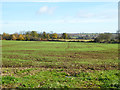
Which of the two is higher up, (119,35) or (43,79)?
(119,35)

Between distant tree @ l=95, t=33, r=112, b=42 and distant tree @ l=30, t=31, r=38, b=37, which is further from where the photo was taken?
distant tree @ l=30, t=31, r=38, b=37

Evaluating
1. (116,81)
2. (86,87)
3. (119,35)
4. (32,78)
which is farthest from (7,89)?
(119,35)

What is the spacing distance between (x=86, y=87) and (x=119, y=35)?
211 ft

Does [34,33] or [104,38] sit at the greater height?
[34,33]

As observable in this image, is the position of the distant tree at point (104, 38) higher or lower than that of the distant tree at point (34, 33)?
lower

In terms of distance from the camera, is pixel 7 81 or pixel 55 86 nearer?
pixel 55 86

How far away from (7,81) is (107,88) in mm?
6333

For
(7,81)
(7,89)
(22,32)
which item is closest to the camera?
(7,89)

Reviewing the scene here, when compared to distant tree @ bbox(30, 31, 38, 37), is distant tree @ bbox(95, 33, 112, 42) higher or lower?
lower

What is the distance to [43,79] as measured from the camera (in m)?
10.2

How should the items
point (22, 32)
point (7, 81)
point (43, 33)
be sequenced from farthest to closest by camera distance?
point (22, 32), point (43, 33), point (7, 81)

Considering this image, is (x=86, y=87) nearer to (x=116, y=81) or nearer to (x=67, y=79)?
(x=67, y=79)

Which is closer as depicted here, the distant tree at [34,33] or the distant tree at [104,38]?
the distant tree at [104,38]

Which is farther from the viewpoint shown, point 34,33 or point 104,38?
point 34,33
